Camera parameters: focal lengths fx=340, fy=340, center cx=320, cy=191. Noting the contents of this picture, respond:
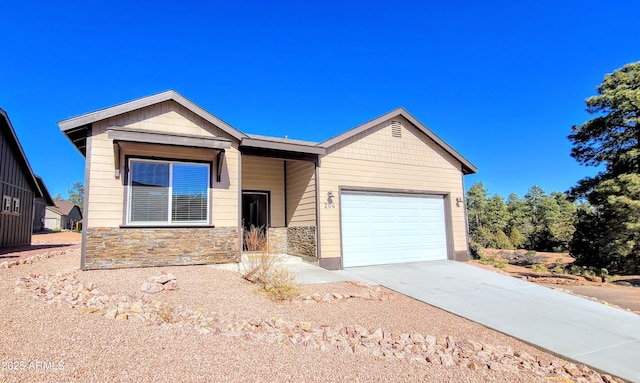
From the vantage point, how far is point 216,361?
3.53 m

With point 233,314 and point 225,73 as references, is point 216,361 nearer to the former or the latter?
point 233,314

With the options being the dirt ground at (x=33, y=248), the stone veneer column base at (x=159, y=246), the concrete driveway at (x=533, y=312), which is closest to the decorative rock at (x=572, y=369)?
the concrete driveway at (x=533, y=312)

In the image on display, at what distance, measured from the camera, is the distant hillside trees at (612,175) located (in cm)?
1374

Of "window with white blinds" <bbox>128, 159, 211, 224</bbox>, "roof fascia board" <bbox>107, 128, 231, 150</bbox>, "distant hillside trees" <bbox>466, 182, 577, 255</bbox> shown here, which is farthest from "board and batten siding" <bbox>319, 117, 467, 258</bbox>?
"distant hillside trees" <bbox>466, 182, 577, 255</bbox>

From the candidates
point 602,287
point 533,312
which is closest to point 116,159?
point 533,312

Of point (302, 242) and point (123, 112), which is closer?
point (123, 112)

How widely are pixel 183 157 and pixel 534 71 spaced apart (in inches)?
650

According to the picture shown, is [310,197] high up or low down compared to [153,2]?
down

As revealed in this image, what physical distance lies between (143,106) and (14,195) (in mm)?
Answer: 11597

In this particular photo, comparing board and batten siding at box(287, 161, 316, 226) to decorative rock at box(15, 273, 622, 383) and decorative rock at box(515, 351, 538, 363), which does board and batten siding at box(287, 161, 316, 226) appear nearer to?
decorative rock at box(15, 273, 622, 383)

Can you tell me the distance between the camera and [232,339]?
13.7 ft

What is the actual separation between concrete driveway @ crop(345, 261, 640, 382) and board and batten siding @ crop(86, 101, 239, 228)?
411 cm

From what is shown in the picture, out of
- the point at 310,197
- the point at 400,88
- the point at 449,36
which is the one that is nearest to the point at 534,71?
the point at 449,36

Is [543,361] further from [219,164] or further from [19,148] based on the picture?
[19,148]
